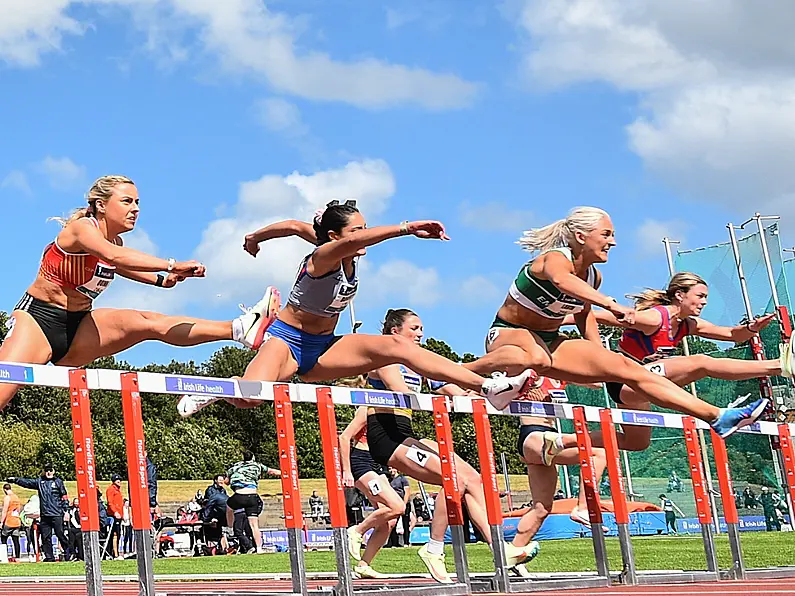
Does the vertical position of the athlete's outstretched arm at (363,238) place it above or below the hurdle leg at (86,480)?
above

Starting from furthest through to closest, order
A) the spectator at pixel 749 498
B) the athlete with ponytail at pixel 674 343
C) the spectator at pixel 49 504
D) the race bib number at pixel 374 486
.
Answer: the spectator at pixel 749 498 < the spectator at pixel 49 504 < the race bib number at pixel 374 486 < the athlete with ponytail at pixel 674 343

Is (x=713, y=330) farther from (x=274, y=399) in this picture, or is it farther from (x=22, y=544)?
(x=22, y=544)

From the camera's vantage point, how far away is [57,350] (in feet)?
21.6

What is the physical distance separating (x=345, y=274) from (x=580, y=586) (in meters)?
2.55

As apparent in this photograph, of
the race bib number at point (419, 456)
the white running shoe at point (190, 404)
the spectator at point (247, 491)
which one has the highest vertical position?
the spectator at point (247, 491)

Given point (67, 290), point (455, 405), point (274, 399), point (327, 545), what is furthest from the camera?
point (327, 545)

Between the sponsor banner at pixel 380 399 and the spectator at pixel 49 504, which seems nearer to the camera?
the sponsor banner at pixel 380 399

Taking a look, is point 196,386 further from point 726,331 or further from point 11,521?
point 11,521

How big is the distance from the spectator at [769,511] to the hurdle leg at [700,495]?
1096 cm

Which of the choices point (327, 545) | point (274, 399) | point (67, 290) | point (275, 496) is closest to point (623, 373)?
point (274, 399)

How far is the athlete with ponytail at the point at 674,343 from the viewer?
9227 mm

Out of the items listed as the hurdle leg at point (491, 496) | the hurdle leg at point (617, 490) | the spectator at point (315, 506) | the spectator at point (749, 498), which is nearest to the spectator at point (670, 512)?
the spectator at point (749, 498)

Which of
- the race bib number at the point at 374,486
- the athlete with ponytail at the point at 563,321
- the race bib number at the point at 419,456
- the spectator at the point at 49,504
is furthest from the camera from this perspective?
the spectator at the point at 49,504

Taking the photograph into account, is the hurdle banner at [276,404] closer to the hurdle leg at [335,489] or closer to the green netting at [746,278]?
the hurdle leg at [335,489]
